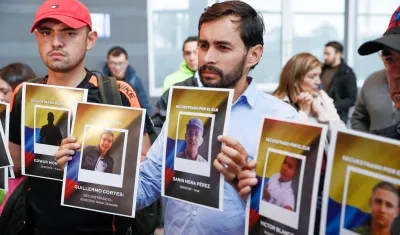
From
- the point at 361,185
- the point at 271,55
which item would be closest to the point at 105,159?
the point at 361,185

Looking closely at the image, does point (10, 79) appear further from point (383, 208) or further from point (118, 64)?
point (118, 64)

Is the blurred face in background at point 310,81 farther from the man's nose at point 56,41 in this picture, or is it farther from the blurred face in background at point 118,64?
the blurred face in background at point 118,64

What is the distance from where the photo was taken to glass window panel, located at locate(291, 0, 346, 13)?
802 centimetres

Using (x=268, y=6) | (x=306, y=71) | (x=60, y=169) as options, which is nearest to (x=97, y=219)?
(x=60, y=169)

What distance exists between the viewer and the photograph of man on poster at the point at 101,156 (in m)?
1.87

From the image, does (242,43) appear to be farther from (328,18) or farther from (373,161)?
(328,18)

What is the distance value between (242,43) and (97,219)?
2.82 feet

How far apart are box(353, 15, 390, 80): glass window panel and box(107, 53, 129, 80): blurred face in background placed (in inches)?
142

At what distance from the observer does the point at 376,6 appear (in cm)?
826

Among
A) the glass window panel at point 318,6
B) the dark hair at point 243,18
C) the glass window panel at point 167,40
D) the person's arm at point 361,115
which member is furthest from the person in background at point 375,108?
the glass window panel at point 318,6

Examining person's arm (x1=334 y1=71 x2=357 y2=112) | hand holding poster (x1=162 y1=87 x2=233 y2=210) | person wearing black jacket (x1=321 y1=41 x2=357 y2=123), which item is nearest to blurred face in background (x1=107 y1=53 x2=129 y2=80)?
person wearing black jacket (x1=321 y1=41 x2=357 y2=123)

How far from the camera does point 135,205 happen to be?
1.86 meters

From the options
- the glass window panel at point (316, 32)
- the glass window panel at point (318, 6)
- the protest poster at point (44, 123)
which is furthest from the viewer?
the glass window panel at point (316, 32)

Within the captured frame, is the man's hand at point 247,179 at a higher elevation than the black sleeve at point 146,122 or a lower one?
lower
